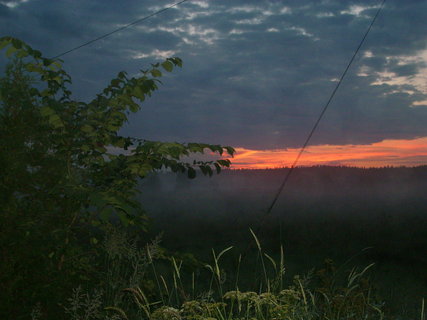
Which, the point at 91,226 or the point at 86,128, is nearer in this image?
the point at 86,128

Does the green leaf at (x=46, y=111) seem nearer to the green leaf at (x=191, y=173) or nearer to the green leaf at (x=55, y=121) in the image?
the green leaf at (x=55, y=121)

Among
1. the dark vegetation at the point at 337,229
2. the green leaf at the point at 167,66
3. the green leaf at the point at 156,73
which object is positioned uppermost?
the green leaf at the point at 167,66

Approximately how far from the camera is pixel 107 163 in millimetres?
5742

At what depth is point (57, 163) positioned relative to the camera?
5.55m

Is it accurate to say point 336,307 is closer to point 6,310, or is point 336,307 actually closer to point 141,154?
point 141,154

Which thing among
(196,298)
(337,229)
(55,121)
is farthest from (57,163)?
(337,229)

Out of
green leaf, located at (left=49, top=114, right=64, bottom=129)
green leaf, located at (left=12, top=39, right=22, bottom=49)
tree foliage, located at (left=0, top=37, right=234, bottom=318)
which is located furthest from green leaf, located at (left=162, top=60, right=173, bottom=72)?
green leaf, located at (left=12, top=39, right=22, bottom=49)

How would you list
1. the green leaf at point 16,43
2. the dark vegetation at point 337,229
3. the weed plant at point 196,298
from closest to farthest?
the weed plant at point 196,298 → the green leaf at point 16,43 → the dark vegetation at point 337,229

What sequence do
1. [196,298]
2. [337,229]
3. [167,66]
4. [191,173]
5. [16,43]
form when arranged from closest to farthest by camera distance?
[196,298] → [16,43] → [191,173] → [167,66] → [337,229]

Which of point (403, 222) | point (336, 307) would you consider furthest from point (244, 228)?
point (336, 307)

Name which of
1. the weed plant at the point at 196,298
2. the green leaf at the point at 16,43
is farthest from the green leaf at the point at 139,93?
the weed plant at the point at 196,298

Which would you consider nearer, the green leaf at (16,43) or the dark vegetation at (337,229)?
the green leaf at (16,43)

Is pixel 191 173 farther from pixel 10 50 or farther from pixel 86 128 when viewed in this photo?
pixel 10 50

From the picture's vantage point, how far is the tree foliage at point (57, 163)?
197 inches
